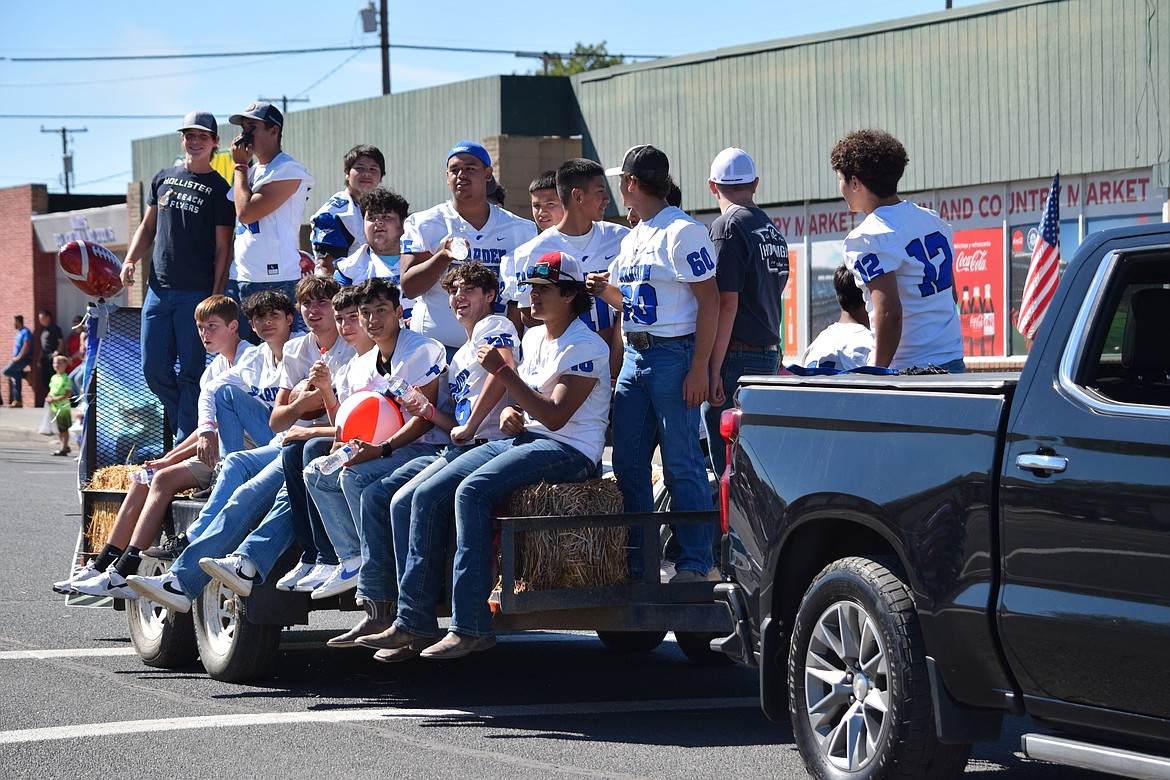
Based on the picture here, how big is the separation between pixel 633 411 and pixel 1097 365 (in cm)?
306

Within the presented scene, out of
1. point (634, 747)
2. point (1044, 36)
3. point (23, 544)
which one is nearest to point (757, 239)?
point (634, 747)

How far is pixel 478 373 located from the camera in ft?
25.9

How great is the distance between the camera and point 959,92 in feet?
73.3

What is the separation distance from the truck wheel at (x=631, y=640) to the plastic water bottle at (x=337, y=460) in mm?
2227

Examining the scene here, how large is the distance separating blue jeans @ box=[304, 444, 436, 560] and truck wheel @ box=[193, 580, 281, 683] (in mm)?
628

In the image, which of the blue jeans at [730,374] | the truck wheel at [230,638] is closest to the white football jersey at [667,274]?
the blue jeans at [730,374]

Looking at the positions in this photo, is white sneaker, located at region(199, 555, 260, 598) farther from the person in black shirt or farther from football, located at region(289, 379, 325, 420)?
the person in black shirt

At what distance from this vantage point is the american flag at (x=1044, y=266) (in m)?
16.9

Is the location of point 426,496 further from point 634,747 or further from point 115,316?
point 115,316

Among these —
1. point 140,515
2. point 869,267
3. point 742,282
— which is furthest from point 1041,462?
point 140,515

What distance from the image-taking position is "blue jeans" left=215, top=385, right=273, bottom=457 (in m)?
9.17

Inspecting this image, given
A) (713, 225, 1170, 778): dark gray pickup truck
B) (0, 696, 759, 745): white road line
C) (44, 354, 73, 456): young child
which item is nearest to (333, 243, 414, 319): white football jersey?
(0, 696, 759, 745): white road line

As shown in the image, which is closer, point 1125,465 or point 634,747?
point 1125,465

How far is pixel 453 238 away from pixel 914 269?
2675mm
